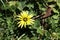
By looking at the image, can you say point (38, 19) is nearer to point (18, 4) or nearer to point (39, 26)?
point (39, 26)

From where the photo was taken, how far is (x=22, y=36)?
4.36 meters

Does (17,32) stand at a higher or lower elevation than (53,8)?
lower

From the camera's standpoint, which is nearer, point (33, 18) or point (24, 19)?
point (24, 19)

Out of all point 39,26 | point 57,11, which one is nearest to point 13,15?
point 39,26

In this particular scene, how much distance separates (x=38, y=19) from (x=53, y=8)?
1.06ft

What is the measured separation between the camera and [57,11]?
4.45 metres

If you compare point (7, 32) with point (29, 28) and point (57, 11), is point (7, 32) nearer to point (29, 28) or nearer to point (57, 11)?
point (29, 28)

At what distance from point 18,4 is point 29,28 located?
1.47 ft

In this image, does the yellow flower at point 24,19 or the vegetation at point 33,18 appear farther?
the vegetation at point 33,18

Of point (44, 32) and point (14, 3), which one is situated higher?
point (14, 3)

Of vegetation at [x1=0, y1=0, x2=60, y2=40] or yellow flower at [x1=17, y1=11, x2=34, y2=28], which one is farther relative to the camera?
vegetation at [x1=0, y1=0, x2=60, y2=40]

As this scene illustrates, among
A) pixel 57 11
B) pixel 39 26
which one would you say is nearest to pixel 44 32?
pixel 39 26

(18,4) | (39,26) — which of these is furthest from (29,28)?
(18,4)

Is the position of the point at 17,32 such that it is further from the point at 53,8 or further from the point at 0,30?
the point at 53,8
